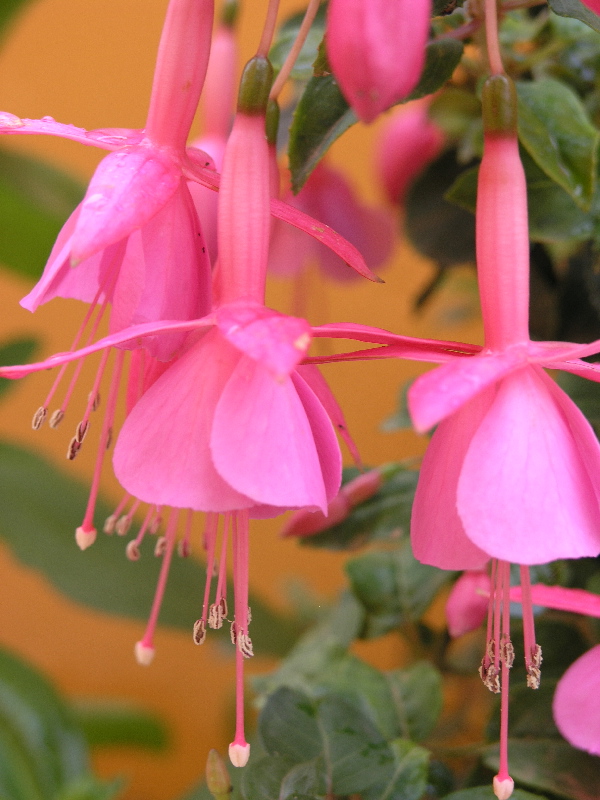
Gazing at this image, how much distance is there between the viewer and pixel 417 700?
0.61 m

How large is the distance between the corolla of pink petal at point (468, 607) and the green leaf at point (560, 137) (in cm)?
23

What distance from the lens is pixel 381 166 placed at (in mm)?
835

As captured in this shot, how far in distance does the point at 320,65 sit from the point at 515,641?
15.9 inches

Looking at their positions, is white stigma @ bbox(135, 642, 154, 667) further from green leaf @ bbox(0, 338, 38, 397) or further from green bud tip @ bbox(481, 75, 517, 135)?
green leaf @ bbox(0, 338, 38, 397)

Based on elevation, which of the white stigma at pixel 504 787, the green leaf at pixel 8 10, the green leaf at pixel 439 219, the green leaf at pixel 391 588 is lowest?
the white stigma at pixel 504 787

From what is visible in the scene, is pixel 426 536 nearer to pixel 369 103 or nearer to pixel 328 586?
pixel 369 103

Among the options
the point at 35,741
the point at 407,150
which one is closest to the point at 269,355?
the point at 407,150

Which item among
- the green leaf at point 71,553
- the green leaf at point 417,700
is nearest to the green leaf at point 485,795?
the green leaf at point 417,700

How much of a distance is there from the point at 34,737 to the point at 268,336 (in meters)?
0.73

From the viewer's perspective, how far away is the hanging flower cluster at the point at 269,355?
10.9 inches

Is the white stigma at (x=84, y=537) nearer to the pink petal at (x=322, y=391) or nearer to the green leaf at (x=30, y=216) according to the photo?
the pink petal at (x=322, y=391)

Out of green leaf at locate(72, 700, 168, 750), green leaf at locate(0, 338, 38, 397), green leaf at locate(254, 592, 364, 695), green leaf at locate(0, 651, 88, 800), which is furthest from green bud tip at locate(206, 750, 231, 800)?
green leaf at locate(72, 700, 168, 750)

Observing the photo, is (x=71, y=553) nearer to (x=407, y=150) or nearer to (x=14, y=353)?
(x=14, y=353)

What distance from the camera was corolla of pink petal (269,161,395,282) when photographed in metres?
0.63
